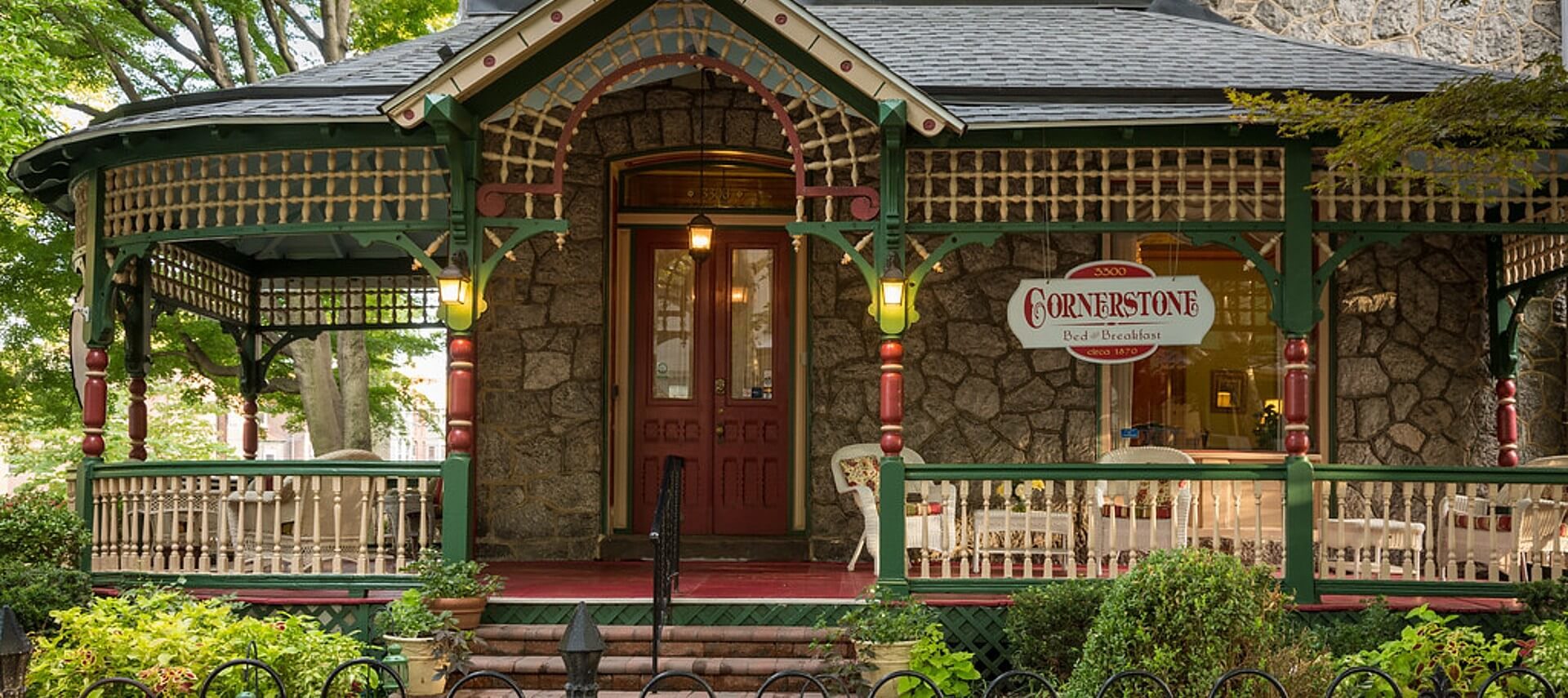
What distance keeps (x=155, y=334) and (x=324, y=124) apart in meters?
10.6

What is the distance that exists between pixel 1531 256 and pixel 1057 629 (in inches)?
216

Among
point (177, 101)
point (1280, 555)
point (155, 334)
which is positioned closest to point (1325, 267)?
point (1280, 555)

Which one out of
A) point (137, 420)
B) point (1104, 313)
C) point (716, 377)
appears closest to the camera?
point (1104, 313)

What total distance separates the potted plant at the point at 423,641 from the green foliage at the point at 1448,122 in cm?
551

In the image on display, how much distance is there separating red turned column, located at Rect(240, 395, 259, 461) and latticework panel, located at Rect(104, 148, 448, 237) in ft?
11.6

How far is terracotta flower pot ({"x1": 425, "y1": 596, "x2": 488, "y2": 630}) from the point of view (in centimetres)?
898

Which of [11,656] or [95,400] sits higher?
[95,400]

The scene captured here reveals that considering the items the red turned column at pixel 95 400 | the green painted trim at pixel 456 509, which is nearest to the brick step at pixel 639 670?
the green painted trim at pixel 456 509

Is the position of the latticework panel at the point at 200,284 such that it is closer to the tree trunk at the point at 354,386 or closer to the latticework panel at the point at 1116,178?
the tree trunk at the point at 354,386

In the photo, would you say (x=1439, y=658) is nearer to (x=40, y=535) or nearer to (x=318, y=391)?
(x=40, y=535)

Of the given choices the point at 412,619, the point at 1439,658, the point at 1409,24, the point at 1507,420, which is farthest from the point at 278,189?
the point at 1409,24

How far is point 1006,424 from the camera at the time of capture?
12.2 m

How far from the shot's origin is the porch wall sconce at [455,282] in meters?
9.58

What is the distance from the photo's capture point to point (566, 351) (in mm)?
12289
